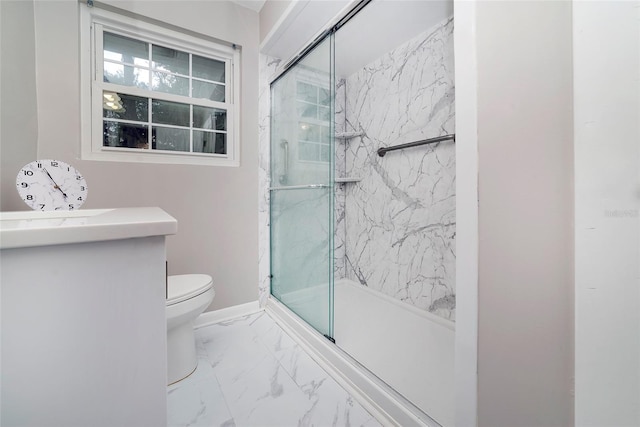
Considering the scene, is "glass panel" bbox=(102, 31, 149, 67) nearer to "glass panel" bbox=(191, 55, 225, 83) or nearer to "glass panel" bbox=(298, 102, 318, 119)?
"glass panel" bbox=(191, 55, 225, 83)

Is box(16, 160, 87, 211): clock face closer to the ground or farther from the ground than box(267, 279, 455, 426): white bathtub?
farther from the ground

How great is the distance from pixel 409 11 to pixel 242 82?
4.21 feet

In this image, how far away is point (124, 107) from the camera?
5.89ft

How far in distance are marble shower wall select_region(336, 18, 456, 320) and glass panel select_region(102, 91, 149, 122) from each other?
1.76 meters

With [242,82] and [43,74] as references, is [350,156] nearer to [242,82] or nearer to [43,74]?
[242,82]

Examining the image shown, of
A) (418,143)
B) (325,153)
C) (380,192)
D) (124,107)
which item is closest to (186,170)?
(124,107)

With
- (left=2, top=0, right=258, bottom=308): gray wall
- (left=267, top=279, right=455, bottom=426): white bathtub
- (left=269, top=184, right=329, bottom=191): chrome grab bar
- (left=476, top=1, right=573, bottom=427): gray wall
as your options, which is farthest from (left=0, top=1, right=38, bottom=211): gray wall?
(left=476, top=1, right=573, bottom=427): gray wall

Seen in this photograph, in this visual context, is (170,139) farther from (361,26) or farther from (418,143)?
(418,143)

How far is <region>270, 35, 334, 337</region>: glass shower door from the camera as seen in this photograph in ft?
5.46

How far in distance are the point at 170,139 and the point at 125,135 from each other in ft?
0.86

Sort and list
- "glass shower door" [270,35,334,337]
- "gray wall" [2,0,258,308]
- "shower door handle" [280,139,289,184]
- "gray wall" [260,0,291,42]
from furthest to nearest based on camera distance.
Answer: "shower door handle" [280,139,289,184]
"gray wall" [260,0,291,42]
"glass shower door" [270,35,334,337]
"gray wall" [2,0,258,308]

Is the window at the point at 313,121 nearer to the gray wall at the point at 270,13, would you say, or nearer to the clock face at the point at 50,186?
the gray wall at the point at 270,13

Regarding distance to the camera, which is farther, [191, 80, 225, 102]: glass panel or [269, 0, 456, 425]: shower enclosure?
[191, 80, 225, 102]: glass panel

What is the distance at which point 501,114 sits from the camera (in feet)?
2.23
